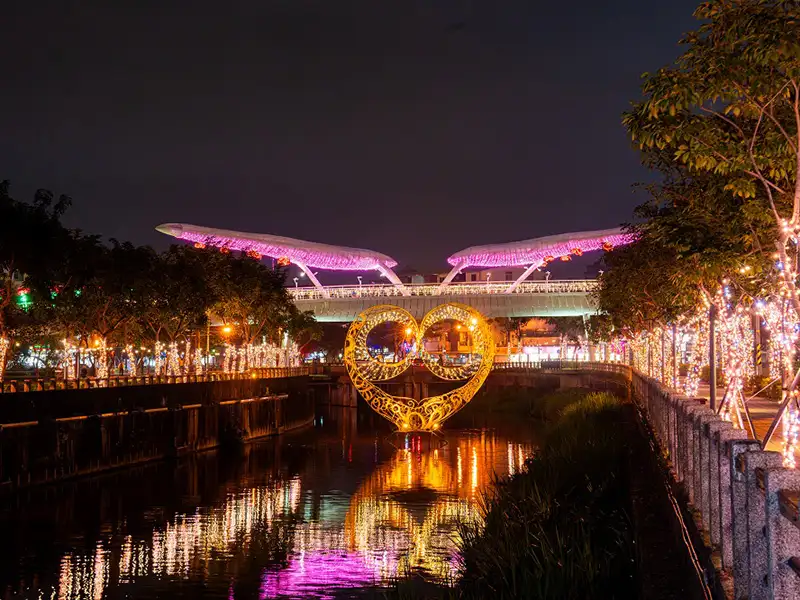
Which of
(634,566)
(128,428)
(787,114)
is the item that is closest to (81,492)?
(128,428)

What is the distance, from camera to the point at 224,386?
54219 mm

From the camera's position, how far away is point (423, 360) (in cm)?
4666

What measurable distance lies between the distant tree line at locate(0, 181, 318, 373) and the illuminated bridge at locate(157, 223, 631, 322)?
70.2 feet

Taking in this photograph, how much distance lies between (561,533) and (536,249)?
3770 inches

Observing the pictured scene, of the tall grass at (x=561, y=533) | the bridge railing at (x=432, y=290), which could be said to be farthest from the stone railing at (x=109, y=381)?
the bridge railing at (x=432, y=290)

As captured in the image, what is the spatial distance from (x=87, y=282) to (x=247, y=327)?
1009 inches

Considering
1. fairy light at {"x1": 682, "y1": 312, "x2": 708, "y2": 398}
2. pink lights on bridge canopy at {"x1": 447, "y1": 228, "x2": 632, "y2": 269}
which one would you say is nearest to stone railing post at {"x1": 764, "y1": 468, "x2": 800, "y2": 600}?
fairy light at {"x1": 682, "y1": 312, "x2": 708, "y2": 398}

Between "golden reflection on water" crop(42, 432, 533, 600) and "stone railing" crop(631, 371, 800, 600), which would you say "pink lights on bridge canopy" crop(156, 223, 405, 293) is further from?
"stone railing" crop(631, 371, 800, 600)

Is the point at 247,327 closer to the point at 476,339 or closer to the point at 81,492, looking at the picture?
the point at 476,339

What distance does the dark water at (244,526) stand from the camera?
2212 cm

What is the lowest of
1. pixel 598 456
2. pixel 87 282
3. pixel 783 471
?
pixel 598 456

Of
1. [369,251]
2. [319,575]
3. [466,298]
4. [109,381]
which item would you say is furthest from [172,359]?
[369,251]

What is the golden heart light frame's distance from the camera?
4622 cm

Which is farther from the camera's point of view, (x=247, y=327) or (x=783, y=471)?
(x=247, y=327)
